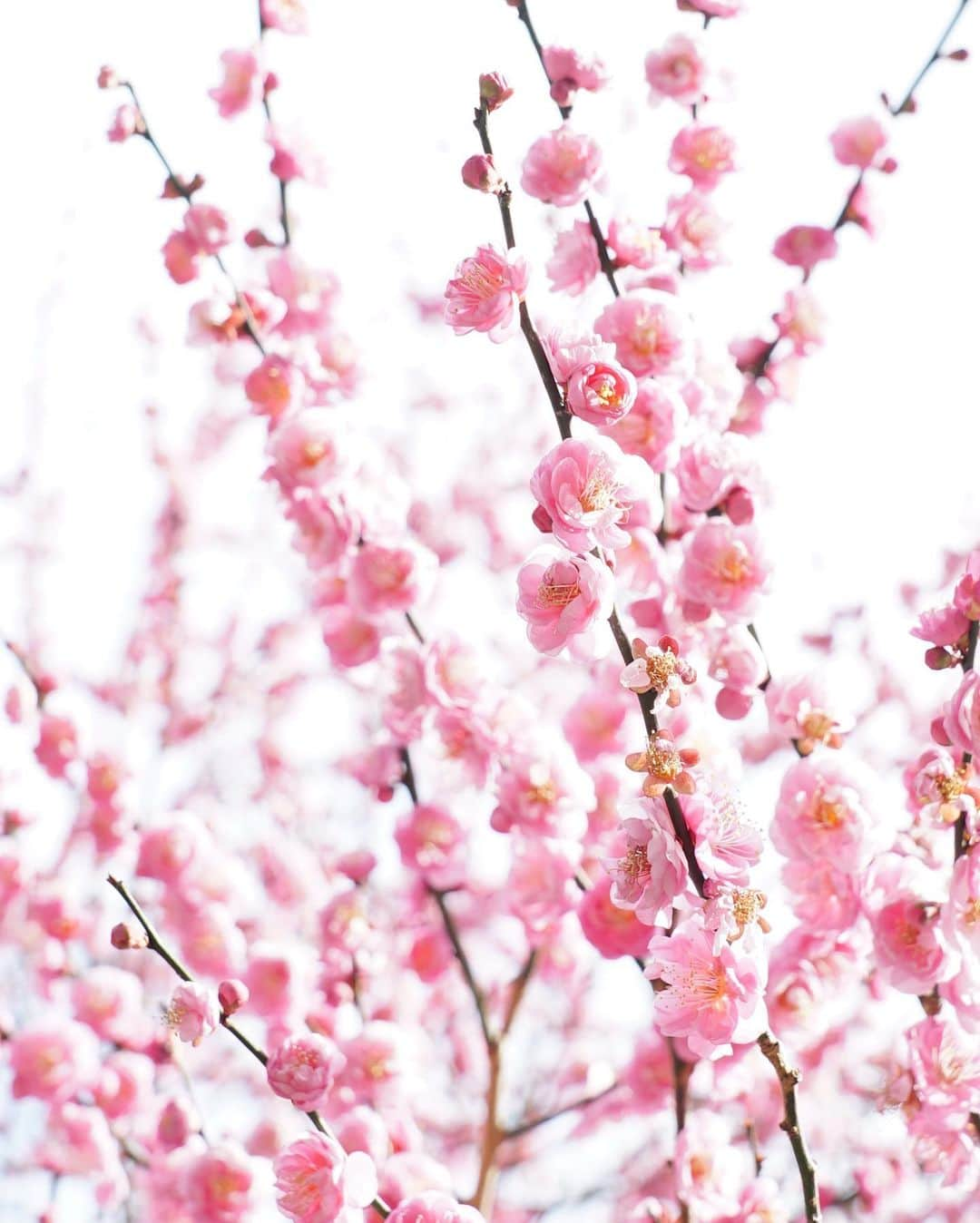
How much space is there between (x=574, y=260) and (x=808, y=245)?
506 mm

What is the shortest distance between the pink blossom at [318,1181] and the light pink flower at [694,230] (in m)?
1.39

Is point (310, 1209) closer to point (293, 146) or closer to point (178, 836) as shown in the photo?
point (178, 836)

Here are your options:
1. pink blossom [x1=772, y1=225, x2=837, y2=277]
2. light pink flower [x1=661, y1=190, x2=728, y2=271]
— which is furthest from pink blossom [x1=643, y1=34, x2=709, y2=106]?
pink blossom [x1=772, y1=225, x2=837, y2=277]

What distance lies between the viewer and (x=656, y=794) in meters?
0.96

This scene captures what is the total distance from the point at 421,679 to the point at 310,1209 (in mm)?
862

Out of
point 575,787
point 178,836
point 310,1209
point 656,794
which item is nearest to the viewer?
point 656,794

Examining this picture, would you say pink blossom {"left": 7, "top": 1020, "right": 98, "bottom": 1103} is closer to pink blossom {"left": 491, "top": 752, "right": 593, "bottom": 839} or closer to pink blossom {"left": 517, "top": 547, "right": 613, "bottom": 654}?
pink blossom {"left": 491, "top": 752, "right": 593, "bottom": 839}

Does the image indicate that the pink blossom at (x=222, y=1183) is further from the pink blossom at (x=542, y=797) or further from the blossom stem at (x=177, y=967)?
the pink blossom at (x=542, y=797)

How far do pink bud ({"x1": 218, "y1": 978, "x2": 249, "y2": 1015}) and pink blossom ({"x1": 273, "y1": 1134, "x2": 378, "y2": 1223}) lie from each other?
169 mm

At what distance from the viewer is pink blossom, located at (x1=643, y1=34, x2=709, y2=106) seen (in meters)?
1.81

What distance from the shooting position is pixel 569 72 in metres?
1.59

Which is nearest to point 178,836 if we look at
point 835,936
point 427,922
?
point 427,922

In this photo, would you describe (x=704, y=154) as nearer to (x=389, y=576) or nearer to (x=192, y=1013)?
(x=389, y=576)

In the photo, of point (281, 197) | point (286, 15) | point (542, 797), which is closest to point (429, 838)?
point (542, 797)
